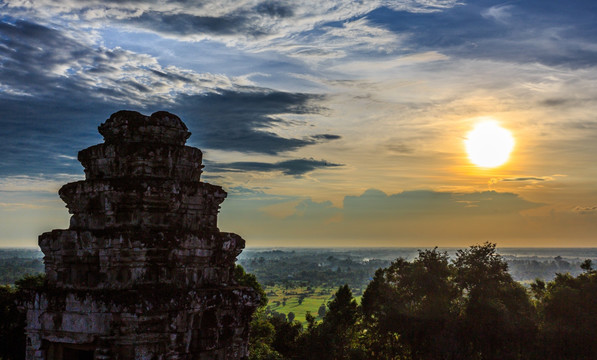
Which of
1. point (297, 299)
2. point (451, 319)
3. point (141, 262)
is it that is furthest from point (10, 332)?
point (297, 299)

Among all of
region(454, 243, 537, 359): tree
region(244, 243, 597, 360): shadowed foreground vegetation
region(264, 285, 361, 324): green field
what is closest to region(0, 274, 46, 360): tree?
region(244, 243, 597, 360): shadowed foreground vegetation

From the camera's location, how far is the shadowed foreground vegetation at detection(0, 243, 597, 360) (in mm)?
24172

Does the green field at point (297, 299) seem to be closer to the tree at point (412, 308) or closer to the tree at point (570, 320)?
the tree at point (412, 308)

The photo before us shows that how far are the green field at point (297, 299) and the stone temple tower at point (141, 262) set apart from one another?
2862 inches

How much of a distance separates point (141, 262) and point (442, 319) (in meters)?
22.2

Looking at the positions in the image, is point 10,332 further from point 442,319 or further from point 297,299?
point 297,299

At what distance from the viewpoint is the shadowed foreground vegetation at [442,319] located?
24.2m

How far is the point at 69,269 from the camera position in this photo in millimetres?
8797

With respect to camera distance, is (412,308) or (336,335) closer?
(412,308)

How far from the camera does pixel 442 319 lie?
2698 centimetres

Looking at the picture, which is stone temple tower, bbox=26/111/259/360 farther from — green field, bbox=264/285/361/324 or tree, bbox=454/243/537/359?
green field, bbox=264/285/361/324

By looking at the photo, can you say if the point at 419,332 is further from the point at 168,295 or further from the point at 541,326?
the point at 168,295

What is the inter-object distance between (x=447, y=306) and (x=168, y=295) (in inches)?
916

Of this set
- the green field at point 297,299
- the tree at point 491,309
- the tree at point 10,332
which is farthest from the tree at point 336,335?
the green field at point 297,299
